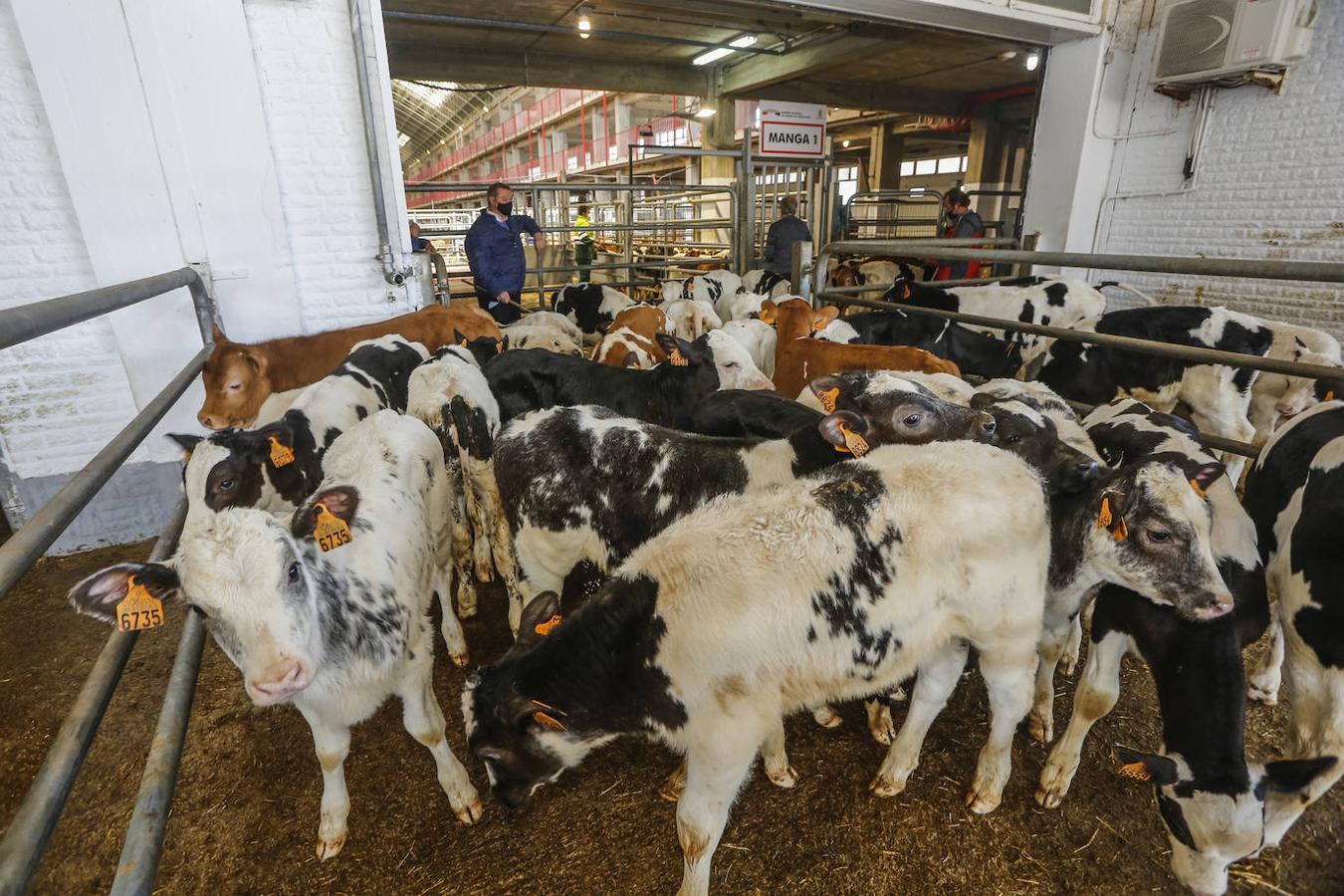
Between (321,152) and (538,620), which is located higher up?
(321,152)

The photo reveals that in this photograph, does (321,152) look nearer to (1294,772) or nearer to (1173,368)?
(1294,772)

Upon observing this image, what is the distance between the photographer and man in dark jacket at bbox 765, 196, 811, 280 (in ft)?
29.1

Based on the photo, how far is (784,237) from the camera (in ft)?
29.4

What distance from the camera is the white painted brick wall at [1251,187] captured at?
6.12m

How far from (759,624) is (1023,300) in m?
5.43

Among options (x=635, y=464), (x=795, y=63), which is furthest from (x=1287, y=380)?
(x=795, y=63)

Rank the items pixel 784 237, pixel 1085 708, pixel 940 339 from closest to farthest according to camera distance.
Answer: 1. pixel 1085 708
2. pixel 940 339
3. pixel 784 237

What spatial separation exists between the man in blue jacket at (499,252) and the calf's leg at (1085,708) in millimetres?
5914

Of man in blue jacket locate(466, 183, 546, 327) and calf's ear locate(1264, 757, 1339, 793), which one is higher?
man in blue jacket locate(466, 183, 546, 327)

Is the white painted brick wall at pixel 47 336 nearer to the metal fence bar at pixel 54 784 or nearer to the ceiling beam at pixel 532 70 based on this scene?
the metal fence bar at pixel 54 784

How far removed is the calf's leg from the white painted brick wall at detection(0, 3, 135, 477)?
546 centimetres

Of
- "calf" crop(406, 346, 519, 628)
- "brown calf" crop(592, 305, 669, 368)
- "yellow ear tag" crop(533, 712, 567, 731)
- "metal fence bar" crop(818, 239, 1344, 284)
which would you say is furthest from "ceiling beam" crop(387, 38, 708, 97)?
"yellow ear tag" crop(533, 712, 567, 731)

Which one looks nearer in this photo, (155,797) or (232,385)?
(155,797)

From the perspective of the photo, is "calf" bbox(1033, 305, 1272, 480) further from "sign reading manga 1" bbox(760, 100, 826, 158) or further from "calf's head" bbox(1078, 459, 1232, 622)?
"sign reading manga 1" bbox(760, 100, 826, 158)
